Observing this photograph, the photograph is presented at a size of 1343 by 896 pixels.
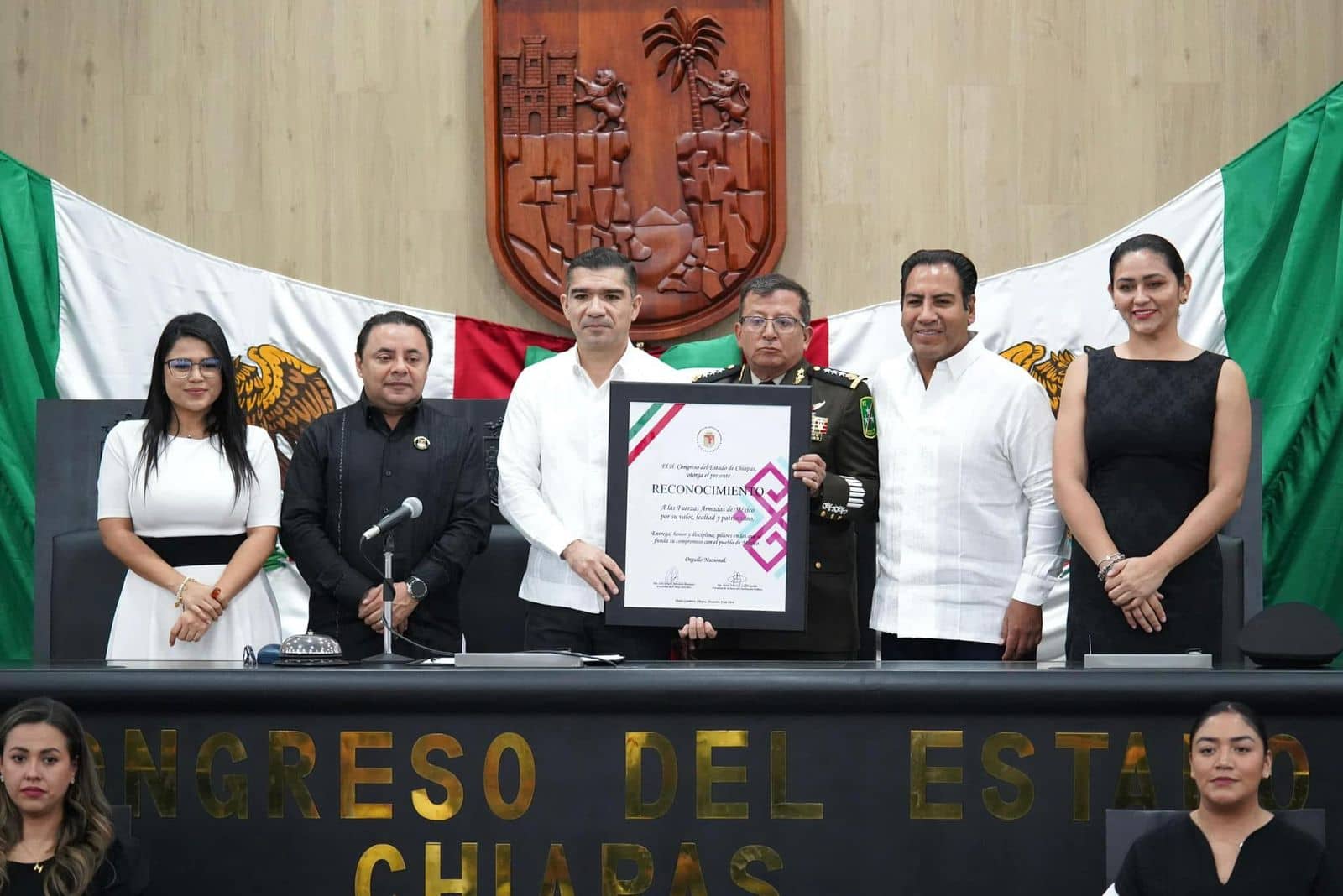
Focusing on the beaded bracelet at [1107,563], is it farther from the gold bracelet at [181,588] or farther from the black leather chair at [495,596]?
the gold bracelet at [181,588]

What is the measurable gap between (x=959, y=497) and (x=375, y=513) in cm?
139

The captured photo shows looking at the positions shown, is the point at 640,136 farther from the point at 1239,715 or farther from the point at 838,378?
the point at 1239,715

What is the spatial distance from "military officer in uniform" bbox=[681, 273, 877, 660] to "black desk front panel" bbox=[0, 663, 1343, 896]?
0.55 metres

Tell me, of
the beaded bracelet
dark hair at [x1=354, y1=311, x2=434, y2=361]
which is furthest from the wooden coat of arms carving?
the beaded bracelet

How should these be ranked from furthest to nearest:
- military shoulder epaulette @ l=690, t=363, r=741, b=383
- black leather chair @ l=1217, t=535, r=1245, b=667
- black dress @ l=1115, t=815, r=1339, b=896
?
black leather chair @ l=1217, t=535, r=1245, b=667, military shoulder epaulette @ l=690, t=363, r=741, b=383, black dress @ l=1115, t=815, r=1339, b=896

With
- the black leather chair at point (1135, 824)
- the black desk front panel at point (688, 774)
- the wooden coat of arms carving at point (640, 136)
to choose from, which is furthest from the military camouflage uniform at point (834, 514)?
the wooden coat of arms carving at point (640, 136)

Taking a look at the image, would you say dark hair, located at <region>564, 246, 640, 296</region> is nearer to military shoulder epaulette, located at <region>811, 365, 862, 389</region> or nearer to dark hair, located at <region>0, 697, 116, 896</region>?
military shoulder epaulette, located at <region>811, 365, 862, 389</region>

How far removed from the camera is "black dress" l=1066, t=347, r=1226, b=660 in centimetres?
Result: 329

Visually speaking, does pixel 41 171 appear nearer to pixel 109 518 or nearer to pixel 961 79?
pixel 109 518

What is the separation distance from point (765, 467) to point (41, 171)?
3.43m

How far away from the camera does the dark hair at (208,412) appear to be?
3693 millimetres

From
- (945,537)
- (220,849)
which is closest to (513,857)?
(220,849)

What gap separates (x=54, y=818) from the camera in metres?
2.70

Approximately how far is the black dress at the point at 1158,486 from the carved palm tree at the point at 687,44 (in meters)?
2.43
